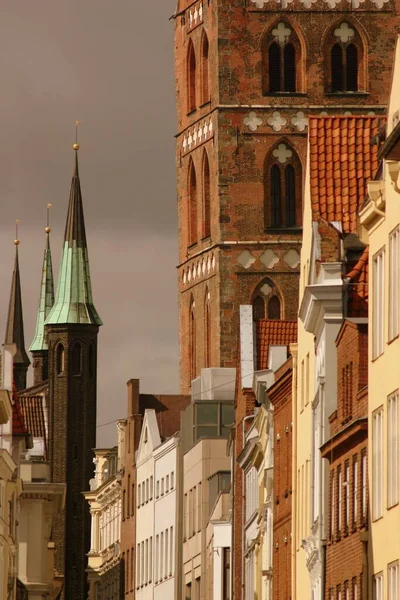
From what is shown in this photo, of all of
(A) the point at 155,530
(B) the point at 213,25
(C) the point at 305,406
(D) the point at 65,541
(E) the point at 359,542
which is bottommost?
(E) the point at 359,542

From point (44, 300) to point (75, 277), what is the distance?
1791 centimetres

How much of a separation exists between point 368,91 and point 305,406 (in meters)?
61.0

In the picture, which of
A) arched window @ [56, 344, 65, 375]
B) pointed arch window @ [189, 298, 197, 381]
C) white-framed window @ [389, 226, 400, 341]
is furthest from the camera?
arched window @ [56, 344, 65, 375]

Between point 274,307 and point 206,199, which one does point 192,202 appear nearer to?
point 206,199

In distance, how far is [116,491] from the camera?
399 ft

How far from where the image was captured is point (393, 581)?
3306 centimetres

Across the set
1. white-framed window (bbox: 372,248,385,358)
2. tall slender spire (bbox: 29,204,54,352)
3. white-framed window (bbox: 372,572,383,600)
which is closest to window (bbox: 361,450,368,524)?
white-framed window (bbox: 372,572,383,600)

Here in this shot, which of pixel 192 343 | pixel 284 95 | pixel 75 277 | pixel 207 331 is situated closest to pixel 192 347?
pixel 192 343

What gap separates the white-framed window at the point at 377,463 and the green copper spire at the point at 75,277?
402ft

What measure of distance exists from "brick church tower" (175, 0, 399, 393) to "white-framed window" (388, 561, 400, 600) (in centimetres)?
6965

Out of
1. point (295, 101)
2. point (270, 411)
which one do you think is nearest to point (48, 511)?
point (295, 101)

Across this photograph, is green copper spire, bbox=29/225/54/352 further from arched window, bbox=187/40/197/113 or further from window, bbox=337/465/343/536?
window, bbox=337/465/343/536

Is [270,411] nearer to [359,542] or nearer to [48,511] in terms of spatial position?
[359,542]

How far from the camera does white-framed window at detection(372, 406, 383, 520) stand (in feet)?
114
